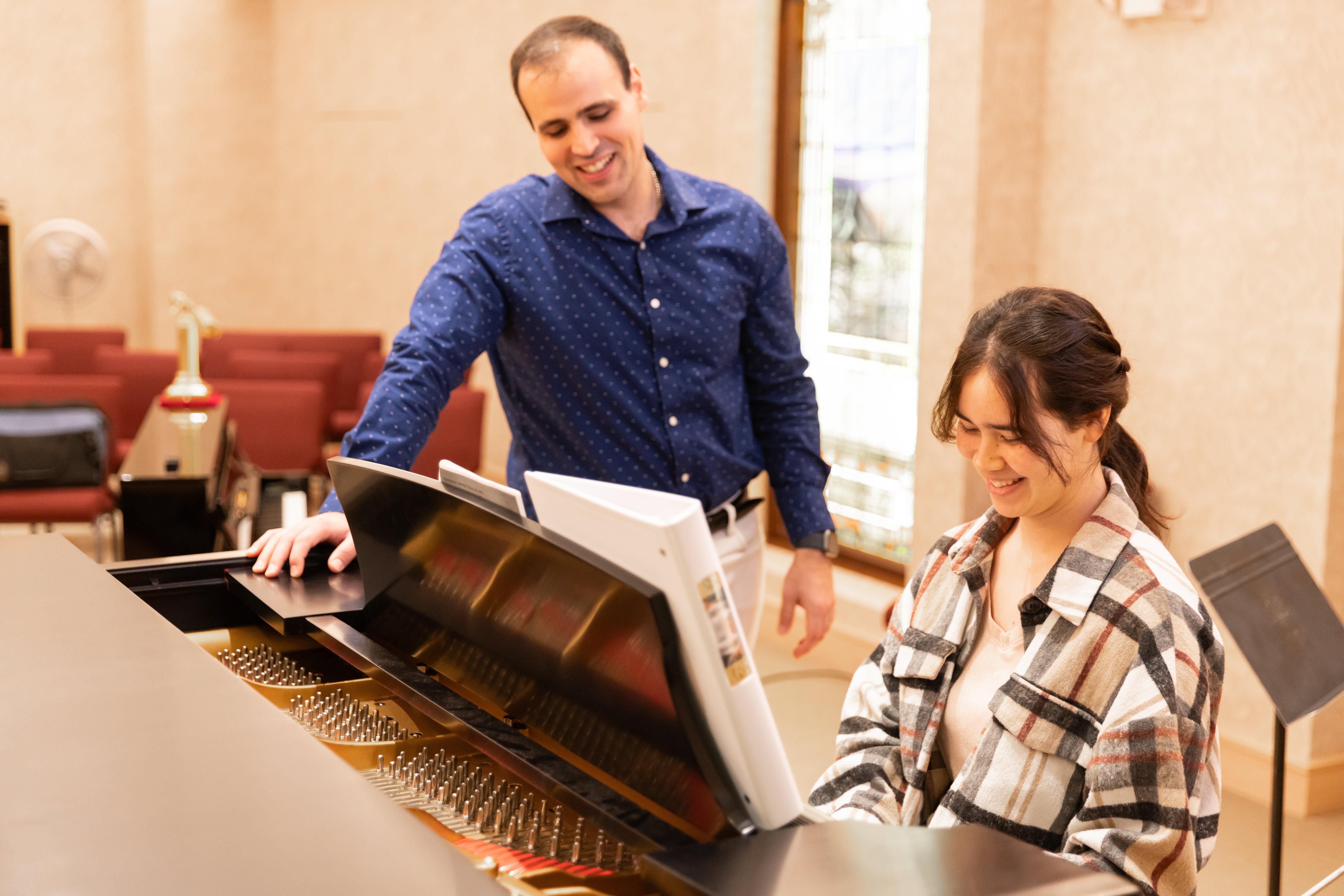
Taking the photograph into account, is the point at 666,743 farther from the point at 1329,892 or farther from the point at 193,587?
the point at 1329,892

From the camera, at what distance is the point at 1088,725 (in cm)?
150

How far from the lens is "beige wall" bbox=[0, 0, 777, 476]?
9250mm

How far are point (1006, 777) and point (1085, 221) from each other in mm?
3075

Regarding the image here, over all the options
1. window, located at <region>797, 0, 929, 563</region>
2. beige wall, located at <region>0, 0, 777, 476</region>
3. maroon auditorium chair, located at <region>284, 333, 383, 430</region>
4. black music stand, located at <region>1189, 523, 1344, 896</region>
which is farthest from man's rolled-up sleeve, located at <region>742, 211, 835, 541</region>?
beige wall, located at <region>0, 0, 777, 476</region>

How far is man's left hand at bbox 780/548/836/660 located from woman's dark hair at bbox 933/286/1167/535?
2.91 ft

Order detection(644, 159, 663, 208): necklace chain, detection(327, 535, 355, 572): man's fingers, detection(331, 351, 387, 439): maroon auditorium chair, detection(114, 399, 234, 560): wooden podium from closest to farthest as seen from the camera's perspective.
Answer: detection(327, 535, 355, 572): man's fingers, detection(644, 159, 663, 208): necklace chain, detection(114, 399, 234, 560): wooden podium, detection(331, 351, 387, 439): maroon auditorium chair

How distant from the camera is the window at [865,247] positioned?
517 cm

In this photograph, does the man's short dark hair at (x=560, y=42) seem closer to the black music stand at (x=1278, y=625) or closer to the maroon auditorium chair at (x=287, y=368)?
the black music stand at (x=1278, y=625)

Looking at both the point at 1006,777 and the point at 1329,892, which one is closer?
the point at 1006,777

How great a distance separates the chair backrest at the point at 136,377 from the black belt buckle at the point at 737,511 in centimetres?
444

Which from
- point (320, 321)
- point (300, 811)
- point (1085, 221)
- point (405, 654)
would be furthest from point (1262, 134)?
point (320, 321)

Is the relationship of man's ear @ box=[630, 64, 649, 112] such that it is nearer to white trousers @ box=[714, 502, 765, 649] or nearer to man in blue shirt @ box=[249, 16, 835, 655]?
man in blue shirt @ box=[249, 16, 835, 655]

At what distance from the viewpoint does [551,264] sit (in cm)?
240

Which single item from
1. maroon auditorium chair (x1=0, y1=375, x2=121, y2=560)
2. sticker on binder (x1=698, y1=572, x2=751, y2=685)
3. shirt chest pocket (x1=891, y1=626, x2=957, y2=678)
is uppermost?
sticker on binder (x1=698, y1=572, x2=751, y2=685)
